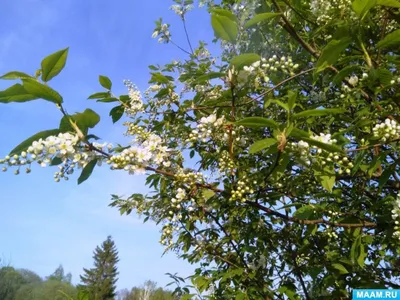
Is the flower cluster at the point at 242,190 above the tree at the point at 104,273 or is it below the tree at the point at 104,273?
below

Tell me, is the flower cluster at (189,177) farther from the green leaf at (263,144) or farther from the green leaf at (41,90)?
the green leaf at (41,90)

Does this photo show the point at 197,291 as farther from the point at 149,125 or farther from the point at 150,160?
the point at 150,160

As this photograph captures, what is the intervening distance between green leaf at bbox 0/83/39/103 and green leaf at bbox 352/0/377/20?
4.26 feet

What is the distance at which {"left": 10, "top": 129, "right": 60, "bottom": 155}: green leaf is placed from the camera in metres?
1.57

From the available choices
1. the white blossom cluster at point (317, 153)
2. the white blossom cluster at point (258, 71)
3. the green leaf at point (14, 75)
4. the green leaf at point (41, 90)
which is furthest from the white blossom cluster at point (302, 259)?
the green leaf at point (14, 75)

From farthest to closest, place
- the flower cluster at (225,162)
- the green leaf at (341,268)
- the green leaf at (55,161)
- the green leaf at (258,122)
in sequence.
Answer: the green leaf at (341,268) → the flower cluster at (225,162) → the green leaf at (55,161) → the green leaf at (258,122)

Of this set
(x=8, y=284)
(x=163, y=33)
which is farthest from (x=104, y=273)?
(x=163, y=33)

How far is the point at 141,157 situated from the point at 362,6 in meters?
1.14

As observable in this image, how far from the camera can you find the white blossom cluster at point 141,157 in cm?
171

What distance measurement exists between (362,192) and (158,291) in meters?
39.3

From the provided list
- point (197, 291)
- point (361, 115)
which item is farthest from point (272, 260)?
point (361, 115)

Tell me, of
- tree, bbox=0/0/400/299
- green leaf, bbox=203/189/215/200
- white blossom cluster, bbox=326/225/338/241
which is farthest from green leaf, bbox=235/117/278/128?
white blossom cluster, bbox=326/225/338/241

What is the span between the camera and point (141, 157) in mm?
1824

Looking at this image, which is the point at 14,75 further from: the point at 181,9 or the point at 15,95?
the point at 181,9
